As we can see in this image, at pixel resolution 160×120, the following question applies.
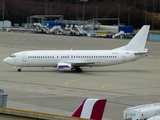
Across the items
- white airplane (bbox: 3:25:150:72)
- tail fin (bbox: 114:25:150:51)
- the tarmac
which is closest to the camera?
the tarmac

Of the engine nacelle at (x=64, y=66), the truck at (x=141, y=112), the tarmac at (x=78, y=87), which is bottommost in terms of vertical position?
the tarmac at (x=78, y=87)

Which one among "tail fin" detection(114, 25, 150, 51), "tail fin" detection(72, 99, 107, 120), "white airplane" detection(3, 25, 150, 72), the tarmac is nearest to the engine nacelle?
"white airplane" detection(3, 25, 150, 72)

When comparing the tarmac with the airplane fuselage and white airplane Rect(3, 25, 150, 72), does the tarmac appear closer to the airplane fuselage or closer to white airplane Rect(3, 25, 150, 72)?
white airplane Rect(3, 25, 150, 72)

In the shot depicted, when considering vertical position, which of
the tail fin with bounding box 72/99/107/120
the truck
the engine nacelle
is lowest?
the engine nacelle

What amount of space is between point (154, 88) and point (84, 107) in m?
26.6

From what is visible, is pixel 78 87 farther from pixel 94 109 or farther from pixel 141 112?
pixel 94 109

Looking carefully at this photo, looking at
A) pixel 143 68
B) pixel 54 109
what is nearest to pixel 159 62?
pixel 143 68

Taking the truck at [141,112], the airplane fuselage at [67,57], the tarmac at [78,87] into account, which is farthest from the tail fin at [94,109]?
the airplane fuselage at [67,57]

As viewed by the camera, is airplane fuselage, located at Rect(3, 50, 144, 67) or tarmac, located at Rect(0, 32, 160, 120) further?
airplane fuselage, located at Rect(3, 50, 144, 67)

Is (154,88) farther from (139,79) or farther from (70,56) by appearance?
(70,56)

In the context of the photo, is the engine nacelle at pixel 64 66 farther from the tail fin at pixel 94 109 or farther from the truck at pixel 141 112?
the tail fin at pixel 94 109

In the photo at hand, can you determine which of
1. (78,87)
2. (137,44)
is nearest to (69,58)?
(137,44)

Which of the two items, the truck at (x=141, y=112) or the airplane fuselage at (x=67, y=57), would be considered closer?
the truck at (x=141, y=112)

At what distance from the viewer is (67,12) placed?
19962 cm
